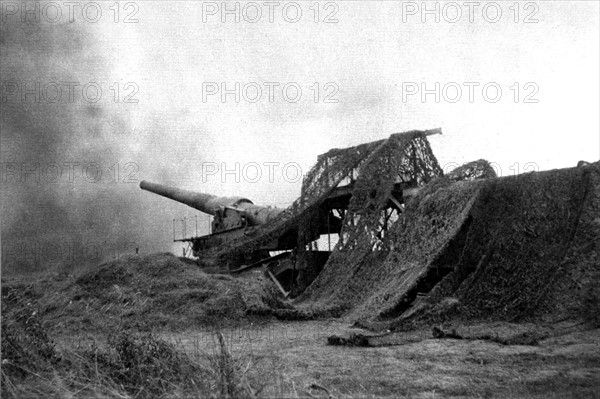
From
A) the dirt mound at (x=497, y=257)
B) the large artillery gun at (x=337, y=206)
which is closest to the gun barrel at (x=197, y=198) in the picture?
the large artillery gun at (x=337, y=206)

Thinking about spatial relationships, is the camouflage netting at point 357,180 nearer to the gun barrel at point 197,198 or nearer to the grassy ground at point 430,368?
the gun barrel at point 197,198

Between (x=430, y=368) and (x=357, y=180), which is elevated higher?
(x=357, y=180)

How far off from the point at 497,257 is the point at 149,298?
21.1 feet

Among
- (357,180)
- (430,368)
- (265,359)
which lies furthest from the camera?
(357,180)

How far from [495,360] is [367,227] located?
818 cm

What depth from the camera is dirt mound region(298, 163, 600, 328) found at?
870 centimetres

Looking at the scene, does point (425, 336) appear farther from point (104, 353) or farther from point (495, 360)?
point (104, 353)

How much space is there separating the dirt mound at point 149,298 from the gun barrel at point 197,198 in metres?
7.76

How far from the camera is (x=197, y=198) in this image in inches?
897

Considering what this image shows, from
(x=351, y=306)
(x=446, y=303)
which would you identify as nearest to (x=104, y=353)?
(x=446, y=303)

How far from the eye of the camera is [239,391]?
427cm

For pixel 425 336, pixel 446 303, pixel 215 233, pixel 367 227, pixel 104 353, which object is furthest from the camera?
pixel 215 233

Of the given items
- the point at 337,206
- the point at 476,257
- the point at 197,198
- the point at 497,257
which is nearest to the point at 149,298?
the point at 476,257

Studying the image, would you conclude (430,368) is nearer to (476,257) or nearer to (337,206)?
(476,257)
